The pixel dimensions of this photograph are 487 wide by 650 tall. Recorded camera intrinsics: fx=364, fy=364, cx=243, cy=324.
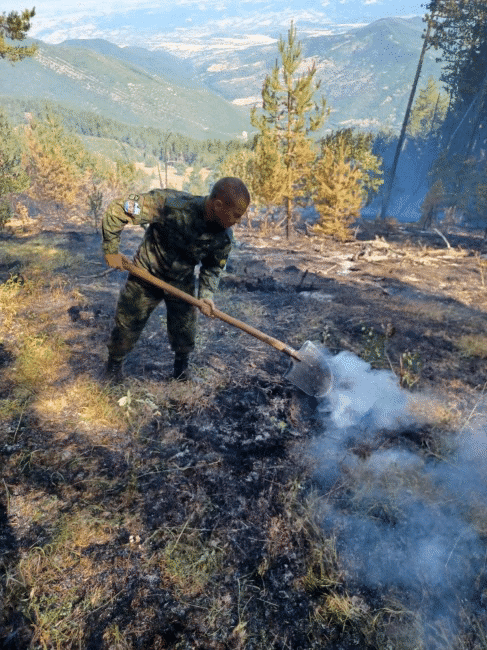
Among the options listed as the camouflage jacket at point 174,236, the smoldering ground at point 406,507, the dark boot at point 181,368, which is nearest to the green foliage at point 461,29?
the camouflage jacket at point 174,236

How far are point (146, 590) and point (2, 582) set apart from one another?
0.71m

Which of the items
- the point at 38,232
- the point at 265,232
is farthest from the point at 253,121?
the point at 38,232

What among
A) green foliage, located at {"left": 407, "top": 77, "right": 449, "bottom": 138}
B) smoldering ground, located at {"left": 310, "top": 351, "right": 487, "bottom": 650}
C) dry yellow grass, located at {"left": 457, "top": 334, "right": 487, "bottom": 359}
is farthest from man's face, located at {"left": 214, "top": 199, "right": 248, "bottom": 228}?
green foliage, located at {"left": 407, "top": 77, "right": 449, "bottom": 138}

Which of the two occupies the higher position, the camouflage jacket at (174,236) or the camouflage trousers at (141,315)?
the camouflage jacket at (174,236)

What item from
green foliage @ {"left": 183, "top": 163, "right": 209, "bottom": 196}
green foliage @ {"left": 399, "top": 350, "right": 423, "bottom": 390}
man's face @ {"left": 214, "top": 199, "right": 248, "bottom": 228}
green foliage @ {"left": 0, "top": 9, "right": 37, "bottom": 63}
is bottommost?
green foliage @ {"left": 183, "top": 163, "right": 209, "bottom": 196}

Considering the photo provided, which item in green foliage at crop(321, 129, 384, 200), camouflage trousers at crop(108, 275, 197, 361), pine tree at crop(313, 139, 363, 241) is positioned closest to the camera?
camouflage trousers at crop(108, 275, 197, 361)

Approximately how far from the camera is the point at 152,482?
248 centimetres

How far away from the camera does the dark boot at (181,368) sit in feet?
11.7

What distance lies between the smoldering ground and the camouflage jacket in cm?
172

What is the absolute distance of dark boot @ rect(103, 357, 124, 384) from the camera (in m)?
3.38

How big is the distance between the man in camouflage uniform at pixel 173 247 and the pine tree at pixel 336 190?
37.5 ft

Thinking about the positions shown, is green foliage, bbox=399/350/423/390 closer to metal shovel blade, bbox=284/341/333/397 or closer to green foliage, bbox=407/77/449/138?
metal shovel blade, bbox=284/341/333/397

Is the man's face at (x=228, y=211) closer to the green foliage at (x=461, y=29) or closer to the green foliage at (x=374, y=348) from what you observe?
the green foliage at (x=374, y=348)

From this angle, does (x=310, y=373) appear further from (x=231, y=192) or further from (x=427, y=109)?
(x=427, y=109)
